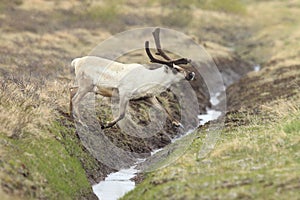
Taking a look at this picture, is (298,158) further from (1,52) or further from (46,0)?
(46,0)

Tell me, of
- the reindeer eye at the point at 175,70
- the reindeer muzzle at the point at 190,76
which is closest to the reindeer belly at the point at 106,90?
the reindeer eye at the point at 175,70

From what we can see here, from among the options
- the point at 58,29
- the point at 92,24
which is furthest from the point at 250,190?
the point at 92,24

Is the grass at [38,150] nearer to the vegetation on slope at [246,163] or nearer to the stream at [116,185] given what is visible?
the stream at [116,185]

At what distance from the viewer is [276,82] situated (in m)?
24.5

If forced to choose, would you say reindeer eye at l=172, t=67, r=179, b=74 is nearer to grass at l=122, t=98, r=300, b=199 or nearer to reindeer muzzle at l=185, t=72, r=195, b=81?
reindeer muzzle at l=185, t=72, r=195, b=81

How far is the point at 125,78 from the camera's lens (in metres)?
14.2

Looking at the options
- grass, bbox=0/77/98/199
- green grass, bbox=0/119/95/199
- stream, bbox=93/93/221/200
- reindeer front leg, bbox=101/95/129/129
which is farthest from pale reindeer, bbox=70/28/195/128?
green grass, bbox=0/119/95/199

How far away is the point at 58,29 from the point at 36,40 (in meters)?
4.87

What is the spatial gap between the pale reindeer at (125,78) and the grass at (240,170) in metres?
1.91

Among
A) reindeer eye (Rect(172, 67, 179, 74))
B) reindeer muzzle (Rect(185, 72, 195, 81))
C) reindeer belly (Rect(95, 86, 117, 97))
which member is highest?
reindeer eye (Rect(172, 67, 179, 74))

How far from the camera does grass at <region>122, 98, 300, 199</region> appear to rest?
9648mm

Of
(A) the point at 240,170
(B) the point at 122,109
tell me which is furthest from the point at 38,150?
(A) the point at 240,170

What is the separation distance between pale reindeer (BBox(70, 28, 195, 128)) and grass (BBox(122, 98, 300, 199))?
1.91m

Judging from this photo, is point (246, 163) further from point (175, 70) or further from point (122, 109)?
point (175, 70)
